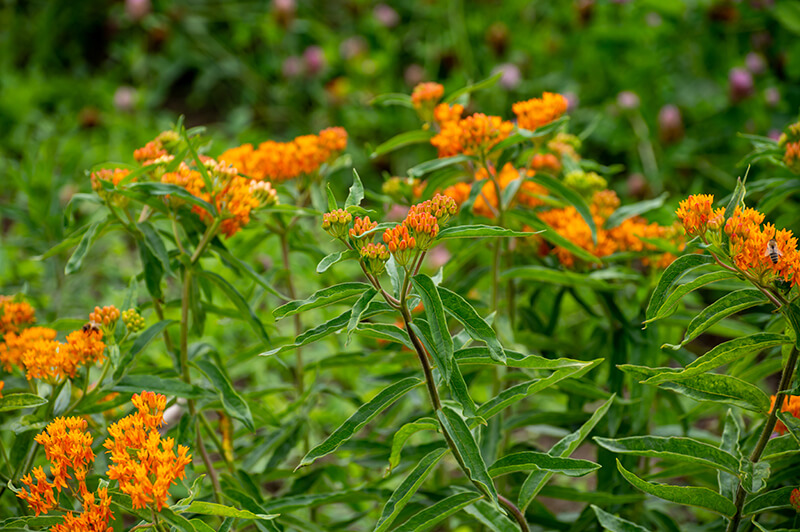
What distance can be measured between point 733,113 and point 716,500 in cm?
216

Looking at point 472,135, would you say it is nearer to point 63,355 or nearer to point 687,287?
point 687,287

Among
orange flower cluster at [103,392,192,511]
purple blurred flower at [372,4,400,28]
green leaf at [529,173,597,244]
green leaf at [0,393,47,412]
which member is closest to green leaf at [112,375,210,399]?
green leaf at [0,393,47,412]

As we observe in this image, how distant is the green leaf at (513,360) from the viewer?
3.28 ft

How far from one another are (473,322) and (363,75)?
306cm

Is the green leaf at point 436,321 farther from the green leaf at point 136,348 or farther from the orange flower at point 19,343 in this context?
the orange flower at point 19,343

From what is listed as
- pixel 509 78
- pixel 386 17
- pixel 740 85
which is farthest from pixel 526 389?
pixel 386 17

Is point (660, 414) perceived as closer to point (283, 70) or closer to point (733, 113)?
point (733, 113)

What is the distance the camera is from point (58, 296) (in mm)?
2062

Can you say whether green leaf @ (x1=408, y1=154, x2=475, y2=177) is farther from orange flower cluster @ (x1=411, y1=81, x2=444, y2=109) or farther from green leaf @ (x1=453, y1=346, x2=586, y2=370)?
green leaf @ (x1=453, y1=346, x2=586, y2=370)

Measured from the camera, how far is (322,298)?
95 centimetres

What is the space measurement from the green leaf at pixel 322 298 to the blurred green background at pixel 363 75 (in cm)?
133

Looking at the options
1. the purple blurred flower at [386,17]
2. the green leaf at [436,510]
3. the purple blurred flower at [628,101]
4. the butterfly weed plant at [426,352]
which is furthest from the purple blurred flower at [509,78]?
the green leaf at [436,510]

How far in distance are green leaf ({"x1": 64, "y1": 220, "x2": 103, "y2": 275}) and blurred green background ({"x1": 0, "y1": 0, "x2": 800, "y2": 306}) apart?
0.89 metres

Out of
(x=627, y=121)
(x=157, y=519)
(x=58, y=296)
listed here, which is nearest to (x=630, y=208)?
(x=157, y=519)
